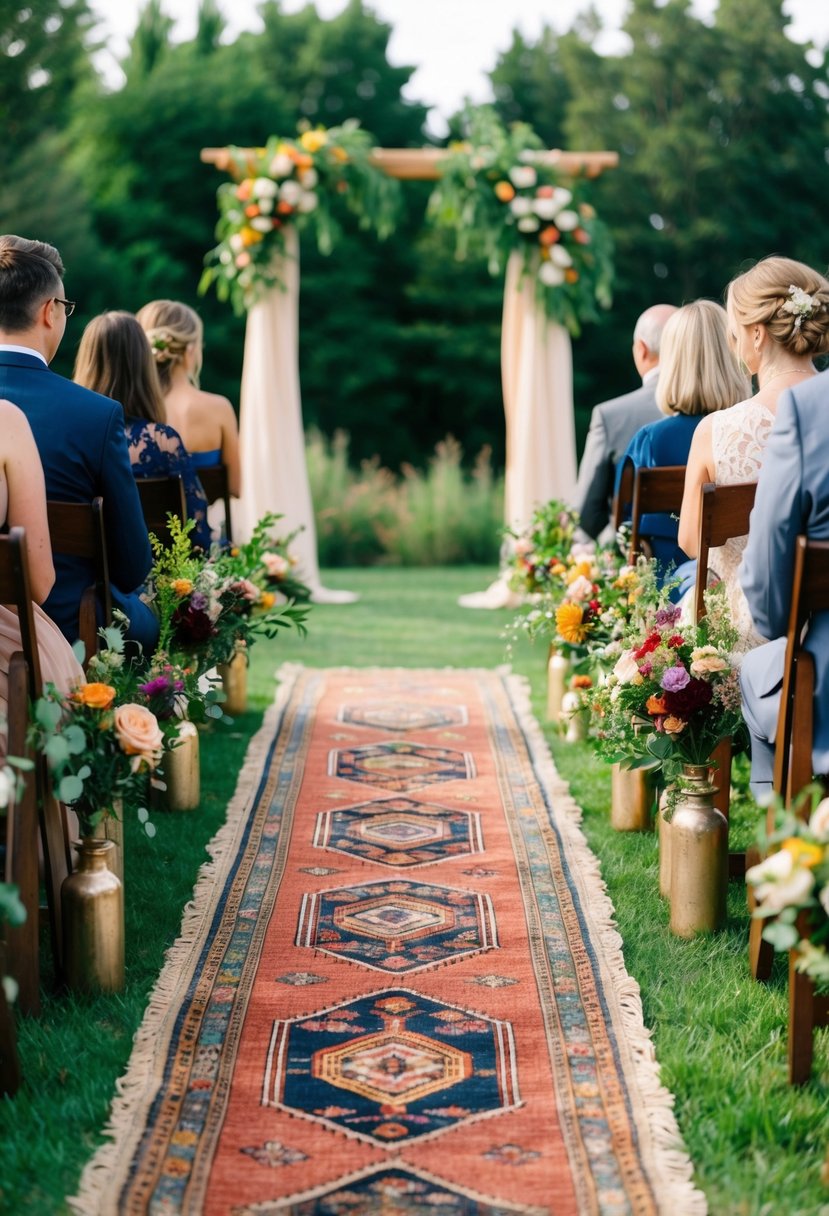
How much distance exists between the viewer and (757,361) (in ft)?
13.2

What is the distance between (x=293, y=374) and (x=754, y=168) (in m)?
17.5

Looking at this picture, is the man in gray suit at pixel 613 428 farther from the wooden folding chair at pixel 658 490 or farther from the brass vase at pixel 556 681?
the wooden folding chair at pixel 658 490

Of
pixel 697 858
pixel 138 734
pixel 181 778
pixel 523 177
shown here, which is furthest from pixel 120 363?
pixel 523 177

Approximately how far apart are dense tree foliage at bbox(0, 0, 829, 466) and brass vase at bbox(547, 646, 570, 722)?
19278 millimetres

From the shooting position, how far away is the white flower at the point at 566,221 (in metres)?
11.1

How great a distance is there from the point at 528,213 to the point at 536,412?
5.02 feet

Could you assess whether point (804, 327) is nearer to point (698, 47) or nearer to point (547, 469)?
point (547, 469)

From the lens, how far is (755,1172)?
268 cm

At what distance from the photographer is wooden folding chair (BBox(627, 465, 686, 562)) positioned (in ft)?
15.6

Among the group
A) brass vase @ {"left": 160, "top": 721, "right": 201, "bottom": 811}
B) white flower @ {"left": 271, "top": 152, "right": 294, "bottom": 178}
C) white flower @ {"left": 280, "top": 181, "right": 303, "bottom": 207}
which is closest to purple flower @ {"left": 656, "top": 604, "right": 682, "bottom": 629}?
brass vase @ {"left": 160, "top": 721, "right": 201, "bottom": 811}

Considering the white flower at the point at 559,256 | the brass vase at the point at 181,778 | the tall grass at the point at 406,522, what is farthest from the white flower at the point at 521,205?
the brass vase at the point at 181,778

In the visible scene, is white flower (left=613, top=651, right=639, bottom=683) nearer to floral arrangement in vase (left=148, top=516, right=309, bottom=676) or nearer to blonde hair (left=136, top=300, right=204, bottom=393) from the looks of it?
floral arrangement in vase (left=148, top=516, right=309, bottom=676)

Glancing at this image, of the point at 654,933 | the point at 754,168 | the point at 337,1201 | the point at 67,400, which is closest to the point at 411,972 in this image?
the point at 654,933

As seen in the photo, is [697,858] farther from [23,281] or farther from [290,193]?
[290,193]
